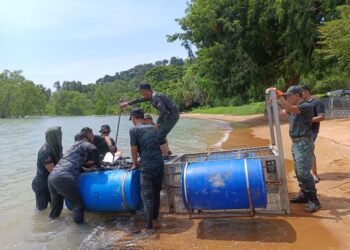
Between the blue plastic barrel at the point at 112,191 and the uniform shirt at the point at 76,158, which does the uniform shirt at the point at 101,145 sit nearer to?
the uniform shirt at the point at 76,158

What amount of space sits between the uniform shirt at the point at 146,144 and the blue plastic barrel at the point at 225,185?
1.87 ft

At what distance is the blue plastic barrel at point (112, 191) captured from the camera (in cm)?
632

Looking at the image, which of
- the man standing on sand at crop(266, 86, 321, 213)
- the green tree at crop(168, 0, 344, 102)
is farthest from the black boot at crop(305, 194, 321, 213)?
the green tree at crop(168, 0, 344, 102)

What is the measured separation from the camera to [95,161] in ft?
22.8

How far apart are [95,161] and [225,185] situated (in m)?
2.59

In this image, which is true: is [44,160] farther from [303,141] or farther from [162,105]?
[303,141]

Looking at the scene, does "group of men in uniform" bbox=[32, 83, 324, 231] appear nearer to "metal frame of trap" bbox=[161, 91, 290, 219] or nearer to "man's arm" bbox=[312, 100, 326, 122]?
"man's arm" bbox=[312, 100, 326, 122]

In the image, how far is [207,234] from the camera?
5.73 meters

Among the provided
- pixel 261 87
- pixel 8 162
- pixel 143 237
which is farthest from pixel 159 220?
pixel 261 87

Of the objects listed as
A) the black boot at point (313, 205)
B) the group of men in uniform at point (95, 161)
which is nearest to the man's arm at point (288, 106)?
the black boot at point (313, 205)

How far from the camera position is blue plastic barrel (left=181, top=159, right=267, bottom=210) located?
5.53 metres

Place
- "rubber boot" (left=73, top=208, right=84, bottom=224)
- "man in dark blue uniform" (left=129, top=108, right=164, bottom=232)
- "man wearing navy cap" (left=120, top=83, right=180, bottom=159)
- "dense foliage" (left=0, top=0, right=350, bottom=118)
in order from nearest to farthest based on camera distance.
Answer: "man in dark blue uniform" (left=129, top=108, right=164, bottom=232), "rubber boot" (left=73, top=208, right=84, bottom=224), "man wearing navy cap" (left=120, top=83, right=180, bottom=159), "dense foliage" (left=0, top=0, right=350, bottom=118)

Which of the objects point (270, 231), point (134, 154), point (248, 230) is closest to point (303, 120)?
point (270, 231)

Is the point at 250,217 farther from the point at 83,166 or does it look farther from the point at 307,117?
the point at 83,166
